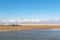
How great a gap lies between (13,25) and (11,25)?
54.8 inches

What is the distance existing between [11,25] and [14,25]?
74.1 inches

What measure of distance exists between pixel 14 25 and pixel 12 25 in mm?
1134

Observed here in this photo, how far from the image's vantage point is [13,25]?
89625 millimetres

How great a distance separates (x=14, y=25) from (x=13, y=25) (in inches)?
22.3

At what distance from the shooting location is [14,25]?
89.7 m

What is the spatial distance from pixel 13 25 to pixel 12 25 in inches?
22.3

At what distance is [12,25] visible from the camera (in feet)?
294

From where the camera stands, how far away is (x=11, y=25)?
8869cm
